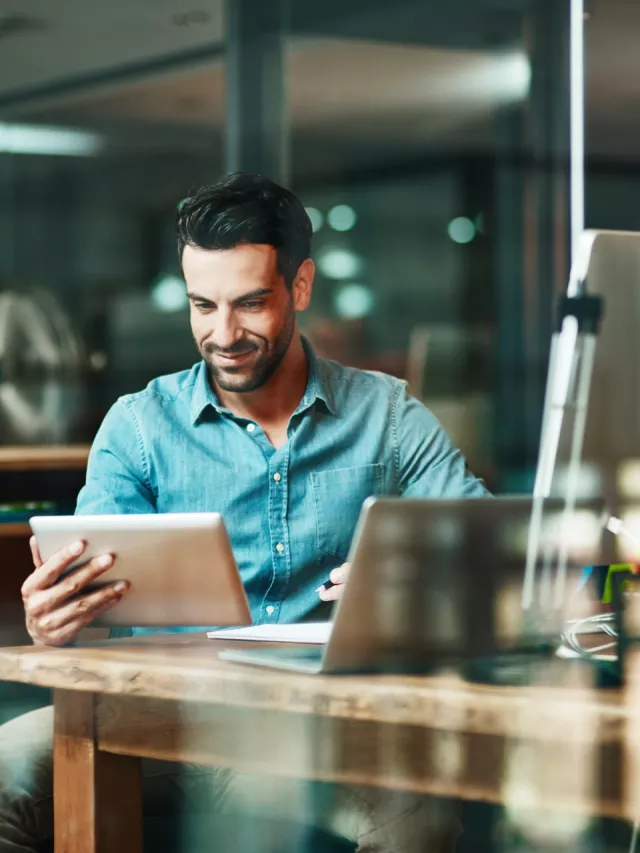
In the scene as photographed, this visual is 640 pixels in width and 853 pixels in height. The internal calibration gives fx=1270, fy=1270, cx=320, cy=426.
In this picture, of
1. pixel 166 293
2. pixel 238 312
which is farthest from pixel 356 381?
pixel 166 293

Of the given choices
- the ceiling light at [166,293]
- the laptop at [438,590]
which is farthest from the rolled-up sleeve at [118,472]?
Result: the ceiling light at [166,293]

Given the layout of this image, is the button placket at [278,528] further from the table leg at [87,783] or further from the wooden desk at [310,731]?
the table leg at [87,783]

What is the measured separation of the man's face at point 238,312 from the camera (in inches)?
67.2

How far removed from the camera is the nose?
171 centimetres

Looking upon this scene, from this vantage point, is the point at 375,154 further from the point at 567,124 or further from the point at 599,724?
the point at 599,724

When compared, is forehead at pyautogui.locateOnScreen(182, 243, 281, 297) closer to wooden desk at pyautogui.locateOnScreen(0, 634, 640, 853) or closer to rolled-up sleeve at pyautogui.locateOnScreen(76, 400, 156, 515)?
rolled-up sleeve at pyautogui.locateOnScreen(76, 400, 156, 515)

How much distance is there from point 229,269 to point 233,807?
27.4 inches

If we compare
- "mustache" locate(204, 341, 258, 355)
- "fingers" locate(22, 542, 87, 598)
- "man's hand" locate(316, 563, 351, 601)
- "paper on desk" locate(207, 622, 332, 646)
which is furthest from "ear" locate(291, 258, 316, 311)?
"fingers" locate(22, 542, 87, 598)

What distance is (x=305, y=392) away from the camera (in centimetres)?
176

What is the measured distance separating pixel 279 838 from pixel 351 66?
1.92 meters

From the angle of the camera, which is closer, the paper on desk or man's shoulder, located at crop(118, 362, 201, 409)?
the paper on desk

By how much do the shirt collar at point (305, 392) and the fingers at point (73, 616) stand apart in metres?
0.44

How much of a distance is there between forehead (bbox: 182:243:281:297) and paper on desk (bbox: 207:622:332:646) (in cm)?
49

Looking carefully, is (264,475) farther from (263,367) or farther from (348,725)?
(348,725)
